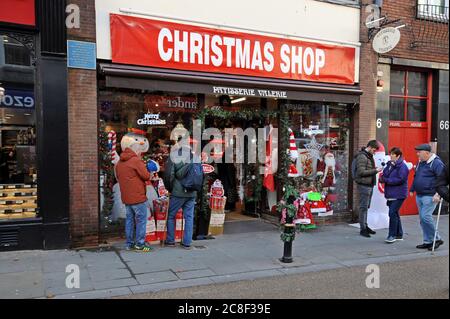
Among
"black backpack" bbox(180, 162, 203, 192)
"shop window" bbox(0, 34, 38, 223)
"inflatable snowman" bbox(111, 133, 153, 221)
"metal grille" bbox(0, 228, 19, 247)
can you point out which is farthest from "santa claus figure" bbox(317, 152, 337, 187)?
"metal grille" bbox(0, 228, 19, 247)

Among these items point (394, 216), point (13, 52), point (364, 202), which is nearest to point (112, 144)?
point (13, 52)

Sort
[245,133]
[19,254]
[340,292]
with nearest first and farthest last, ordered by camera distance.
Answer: [340,292], [19,254], [245,133]

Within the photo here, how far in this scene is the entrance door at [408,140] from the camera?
10578 mm

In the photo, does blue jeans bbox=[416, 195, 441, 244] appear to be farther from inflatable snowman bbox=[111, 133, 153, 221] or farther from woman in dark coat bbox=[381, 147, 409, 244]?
inflatable snowman bbox=[111, 133, 153, 221]

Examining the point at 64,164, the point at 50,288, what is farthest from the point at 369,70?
the point at 50,288

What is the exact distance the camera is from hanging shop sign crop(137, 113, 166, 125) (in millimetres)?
7887

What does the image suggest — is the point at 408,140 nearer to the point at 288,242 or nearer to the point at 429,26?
the point at 429,26

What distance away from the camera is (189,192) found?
719 centimetres

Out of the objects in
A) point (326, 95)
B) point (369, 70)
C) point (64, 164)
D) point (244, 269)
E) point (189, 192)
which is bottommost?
point (244, 269)

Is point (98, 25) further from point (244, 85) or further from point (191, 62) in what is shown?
point (244, 85)

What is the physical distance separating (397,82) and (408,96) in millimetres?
515

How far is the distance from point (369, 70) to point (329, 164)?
2.43 metres

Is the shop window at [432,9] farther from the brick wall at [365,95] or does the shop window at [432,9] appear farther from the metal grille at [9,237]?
the metal grille at [9,237]

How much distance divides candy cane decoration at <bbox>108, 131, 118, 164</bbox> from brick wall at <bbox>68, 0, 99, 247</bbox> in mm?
394
